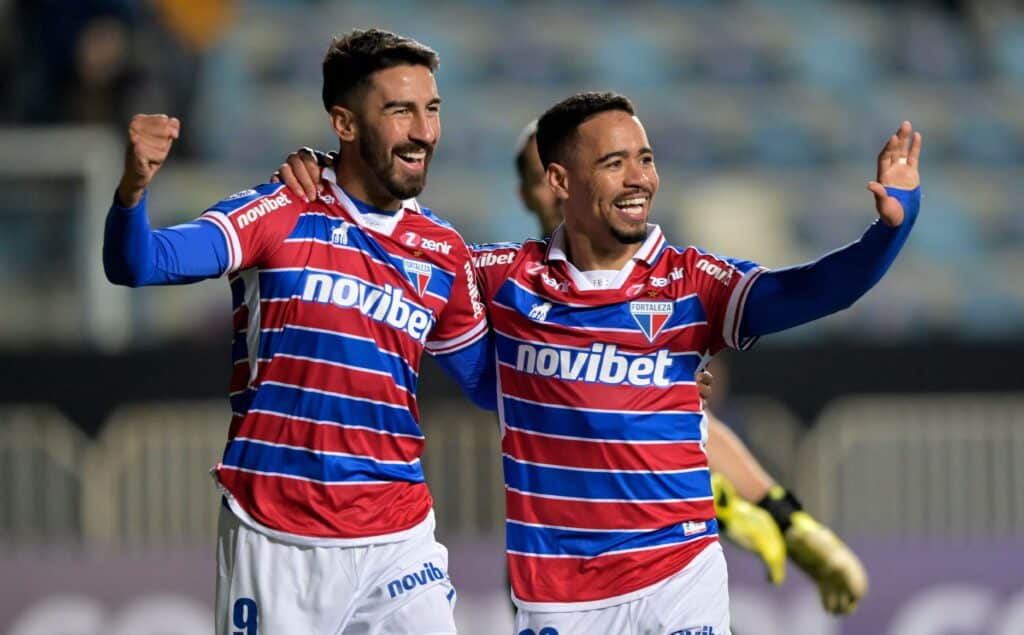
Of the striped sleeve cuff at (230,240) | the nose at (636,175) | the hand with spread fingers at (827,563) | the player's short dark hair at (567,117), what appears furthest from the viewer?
the hand with spread fingers at (827,563)

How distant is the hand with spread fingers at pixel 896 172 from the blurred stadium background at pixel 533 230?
4.35 meters

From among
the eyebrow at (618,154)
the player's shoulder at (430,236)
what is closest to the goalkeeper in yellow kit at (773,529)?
the eyebrow at (618,154)

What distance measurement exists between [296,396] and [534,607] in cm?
95

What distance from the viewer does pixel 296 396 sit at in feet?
15.7

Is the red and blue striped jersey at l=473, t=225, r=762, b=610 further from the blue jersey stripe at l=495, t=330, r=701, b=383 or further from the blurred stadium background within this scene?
the blurred stadium background

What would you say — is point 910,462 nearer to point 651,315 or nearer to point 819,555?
point 819,555

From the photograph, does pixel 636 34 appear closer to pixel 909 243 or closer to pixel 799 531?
pixel 909 243

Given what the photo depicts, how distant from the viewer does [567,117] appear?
17.6 ft

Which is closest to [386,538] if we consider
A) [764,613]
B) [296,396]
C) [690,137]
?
[296,396]

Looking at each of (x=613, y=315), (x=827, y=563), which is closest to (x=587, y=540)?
(x=613, y=315)

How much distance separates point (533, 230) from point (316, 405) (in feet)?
28.1

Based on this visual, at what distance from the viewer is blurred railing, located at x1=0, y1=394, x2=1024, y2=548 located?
1002cm

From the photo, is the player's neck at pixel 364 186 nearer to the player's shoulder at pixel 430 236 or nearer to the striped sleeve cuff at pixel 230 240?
the player's shoulder at pixel 430 236

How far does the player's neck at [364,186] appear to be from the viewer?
16.6 feet
